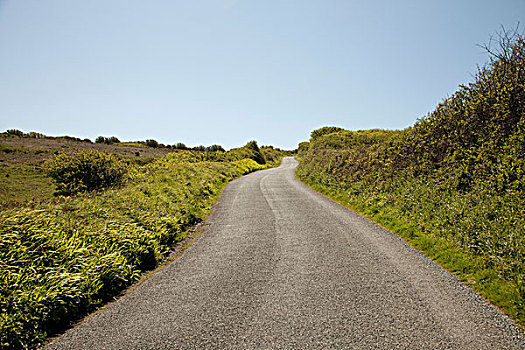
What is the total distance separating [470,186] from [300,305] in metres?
6.74

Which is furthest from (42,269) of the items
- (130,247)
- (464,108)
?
(464,108)

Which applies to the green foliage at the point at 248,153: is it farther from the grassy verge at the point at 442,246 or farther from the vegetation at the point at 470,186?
the grassy verge at the point at 442,246

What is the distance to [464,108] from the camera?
9.86 m

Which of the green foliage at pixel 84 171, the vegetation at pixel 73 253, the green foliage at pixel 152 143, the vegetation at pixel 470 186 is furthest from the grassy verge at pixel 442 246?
the green foliage at pixel 152 143

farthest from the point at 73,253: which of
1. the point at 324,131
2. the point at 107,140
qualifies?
the point at 324,131

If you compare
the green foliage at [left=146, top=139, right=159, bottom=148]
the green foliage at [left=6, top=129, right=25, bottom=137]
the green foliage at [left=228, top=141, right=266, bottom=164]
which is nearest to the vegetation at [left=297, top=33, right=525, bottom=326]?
the green foliage at [left=6, top=129, right=25, bottom=137]

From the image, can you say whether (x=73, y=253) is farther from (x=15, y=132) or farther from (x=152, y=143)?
(x=152, y=143)

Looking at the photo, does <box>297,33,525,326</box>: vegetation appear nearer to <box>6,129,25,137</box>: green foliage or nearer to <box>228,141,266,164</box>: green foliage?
<box>6,129,25,137</box>: green foliage

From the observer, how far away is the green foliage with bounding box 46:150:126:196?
36.6 ft

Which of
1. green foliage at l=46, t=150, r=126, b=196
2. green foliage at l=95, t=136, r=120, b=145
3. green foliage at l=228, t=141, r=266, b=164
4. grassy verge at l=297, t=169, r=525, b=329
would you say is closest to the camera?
grassy verge at l=297, t=169, r=525, b=329

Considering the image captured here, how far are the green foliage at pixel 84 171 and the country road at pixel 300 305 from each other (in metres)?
7.33

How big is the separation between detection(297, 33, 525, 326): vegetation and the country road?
0.68m

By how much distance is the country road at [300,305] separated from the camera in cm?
351

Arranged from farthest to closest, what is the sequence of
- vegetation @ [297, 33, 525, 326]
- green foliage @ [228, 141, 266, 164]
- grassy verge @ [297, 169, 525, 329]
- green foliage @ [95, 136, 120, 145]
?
green foliage @ [228, 141, 266, 164]
green foliage @ [95, 136, 120, 145]
vegetation @ [297, 33, 525, 326]
grassy verge @ [297, 169, 525, 329]
